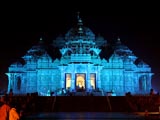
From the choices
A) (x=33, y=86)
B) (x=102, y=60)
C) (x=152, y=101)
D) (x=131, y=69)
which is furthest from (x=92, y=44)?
(x=152, y=101)

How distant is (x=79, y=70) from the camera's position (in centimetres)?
5059

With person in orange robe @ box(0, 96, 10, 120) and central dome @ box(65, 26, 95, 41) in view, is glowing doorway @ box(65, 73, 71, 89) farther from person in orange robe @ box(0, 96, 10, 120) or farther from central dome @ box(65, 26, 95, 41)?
person in orange robe @ box(0, 96, 10, 120)

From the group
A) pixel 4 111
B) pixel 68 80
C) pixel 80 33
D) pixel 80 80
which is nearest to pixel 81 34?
pixel 80 33

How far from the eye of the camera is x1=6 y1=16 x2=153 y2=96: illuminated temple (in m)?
50.8

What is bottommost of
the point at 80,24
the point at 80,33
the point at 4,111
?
the point at 4,111

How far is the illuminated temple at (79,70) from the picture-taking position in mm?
50750

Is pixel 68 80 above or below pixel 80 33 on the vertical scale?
below

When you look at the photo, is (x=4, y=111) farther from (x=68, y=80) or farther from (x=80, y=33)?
(x=80, y=33)

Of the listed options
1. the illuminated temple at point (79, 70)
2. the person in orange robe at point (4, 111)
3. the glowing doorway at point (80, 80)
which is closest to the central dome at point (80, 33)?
the illuminated temple at point (79, 70)

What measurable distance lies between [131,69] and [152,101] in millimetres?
22105

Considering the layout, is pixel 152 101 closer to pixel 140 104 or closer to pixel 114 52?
pixel 140 104

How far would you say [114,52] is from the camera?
54.6 meters

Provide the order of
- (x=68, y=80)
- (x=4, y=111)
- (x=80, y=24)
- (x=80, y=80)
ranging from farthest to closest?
(x=80, y=24), (x=80, y=80), (x=68, y=80), (x=4, y=111)

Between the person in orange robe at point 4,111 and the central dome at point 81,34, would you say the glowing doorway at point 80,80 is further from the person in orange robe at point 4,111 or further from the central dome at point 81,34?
the person in orange robe at point 4,111
